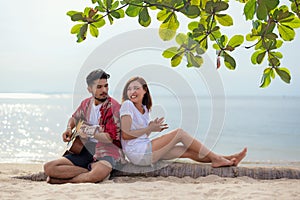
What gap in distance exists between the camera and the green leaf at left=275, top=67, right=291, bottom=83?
192 cm

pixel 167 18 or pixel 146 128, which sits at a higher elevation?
pixel 167 18

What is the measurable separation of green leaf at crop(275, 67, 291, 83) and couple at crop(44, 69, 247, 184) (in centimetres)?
244

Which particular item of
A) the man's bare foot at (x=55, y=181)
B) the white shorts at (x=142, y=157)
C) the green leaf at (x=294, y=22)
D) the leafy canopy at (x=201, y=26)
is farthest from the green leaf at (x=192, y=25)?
the man's bare foot at (x=55, y=181)

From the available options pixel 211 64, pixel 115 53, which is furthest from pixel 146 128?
pixel 211 64

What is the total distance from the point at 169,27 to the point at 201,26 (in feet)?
0.51

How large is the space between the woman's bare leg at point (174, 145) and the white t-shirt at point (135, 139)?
0.12m

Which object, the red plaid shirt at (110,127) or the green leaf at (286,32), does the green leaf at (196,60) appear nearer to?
the green leaf at (286,32)

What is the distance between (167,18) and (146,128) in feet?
8.39

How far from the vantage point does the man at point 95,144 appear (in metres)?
4.38

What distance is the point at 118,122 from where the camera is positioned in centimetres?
459

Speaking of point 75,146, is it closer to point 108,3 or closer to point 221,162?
point 221,162

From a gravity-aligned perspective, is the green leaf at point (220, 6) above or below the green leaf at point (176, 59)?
above

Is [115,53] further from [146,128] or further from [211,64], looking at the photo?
[211,64]

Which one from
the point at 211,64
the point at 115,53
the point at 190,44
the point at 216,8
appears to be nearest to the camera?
the point at 216,8
